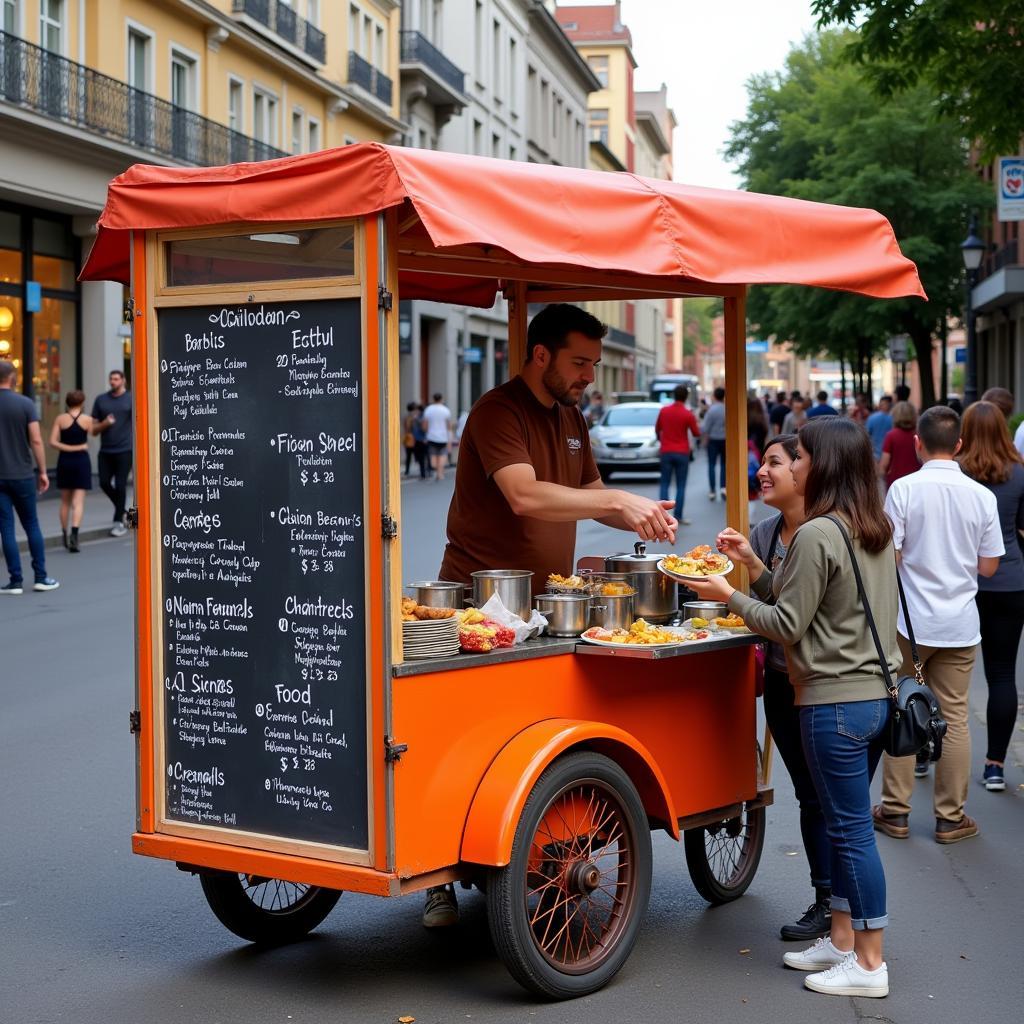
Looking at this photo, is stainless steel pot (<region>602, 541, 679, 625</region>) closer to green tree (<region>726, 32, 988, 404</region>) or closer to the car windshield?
the car windshield

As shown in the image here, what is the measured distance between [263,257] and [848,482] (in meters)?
1.90

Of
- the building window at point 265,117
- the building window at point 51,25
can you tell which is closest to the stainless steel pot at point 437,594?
the building window at point 51,25

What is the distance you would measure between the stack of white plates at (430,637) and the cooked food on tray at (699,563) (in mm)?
1053

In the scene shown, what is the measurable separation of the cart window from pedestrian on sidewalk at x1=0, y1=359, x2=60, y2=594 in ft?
32.7

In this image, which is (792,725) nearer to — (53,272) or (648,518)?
(648,518)

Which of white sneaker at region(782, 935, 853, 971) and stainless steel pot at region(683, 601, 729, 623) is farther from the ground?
stainless steel pot at region(683, 601, 729, 623)

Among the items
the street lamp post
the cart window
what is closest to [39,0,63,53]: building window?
the street lamp post

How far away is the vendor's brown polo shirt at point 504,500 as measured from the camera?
5.37m

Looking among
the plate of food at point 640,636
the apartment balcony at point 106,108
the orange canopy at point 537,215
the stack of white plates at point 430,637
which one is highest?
the apartment balcony at point 106,108

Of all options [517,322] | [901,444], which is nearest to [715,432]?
[901,444]

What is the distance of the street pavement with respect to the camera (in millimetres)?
4578

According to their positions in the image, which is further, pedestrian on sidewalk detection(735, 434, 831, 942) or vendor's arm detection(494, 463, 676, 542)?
pedestrian on sidewalk detection(735, 434, 831, 942)

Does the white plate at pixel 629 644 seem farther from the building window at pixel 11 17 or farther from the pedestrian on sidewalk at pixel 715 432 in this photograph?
the building window at pixel 11 17

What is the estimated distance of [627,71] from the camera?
101 meters
